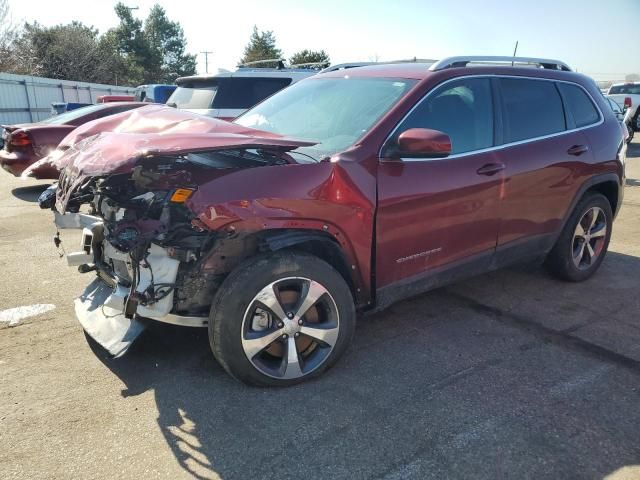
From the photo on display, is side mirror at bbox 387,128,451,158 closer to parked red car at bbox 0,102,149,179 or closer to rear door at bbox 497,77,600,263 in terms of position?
rear door at bbox 497,77,600,263

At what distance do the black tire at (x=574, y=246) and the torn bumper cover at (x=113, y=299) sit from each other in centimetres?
328

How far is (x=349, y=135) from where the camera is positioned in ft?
11.0

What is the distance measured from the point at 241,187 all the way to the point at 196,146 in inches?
12.2

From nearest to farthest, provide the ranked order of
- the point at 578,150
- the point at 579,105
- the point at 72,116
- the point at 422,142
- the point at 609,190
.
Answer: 1. the point at 422,142
2. the point at 578,150
3. the point at 579,105
4. the point at 609,190
5. the point at 72,116

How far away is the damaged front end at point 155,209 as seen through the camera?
2672 mm

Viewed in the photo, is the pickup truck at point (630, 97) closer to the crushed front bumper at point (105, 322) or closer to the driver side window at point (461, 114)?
the driver side window at point (461, 114)

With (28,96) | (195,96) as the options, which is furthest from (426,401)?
(28,96)

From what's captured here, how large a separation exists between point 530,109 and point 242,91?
5.72m

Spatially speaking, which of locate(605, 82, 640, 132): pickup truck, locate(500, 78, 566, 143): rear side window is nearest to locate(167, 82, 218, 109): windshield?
locate(500, 78, 566, 143): rear side window

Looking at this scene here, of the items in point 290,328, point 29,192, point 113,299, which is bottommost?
point 29,192

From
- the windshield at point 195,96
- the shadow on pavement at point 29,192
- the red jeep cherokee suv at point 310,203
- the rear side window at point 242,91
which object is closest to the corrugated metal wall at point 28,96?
the shadow on pavement at point 29,192

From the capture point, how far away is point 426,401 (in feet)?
9.53

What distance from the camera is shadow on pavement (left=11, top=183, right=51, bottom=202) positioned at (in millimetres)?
8547

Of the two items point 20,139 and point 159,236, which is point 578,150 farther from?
point 20,139
